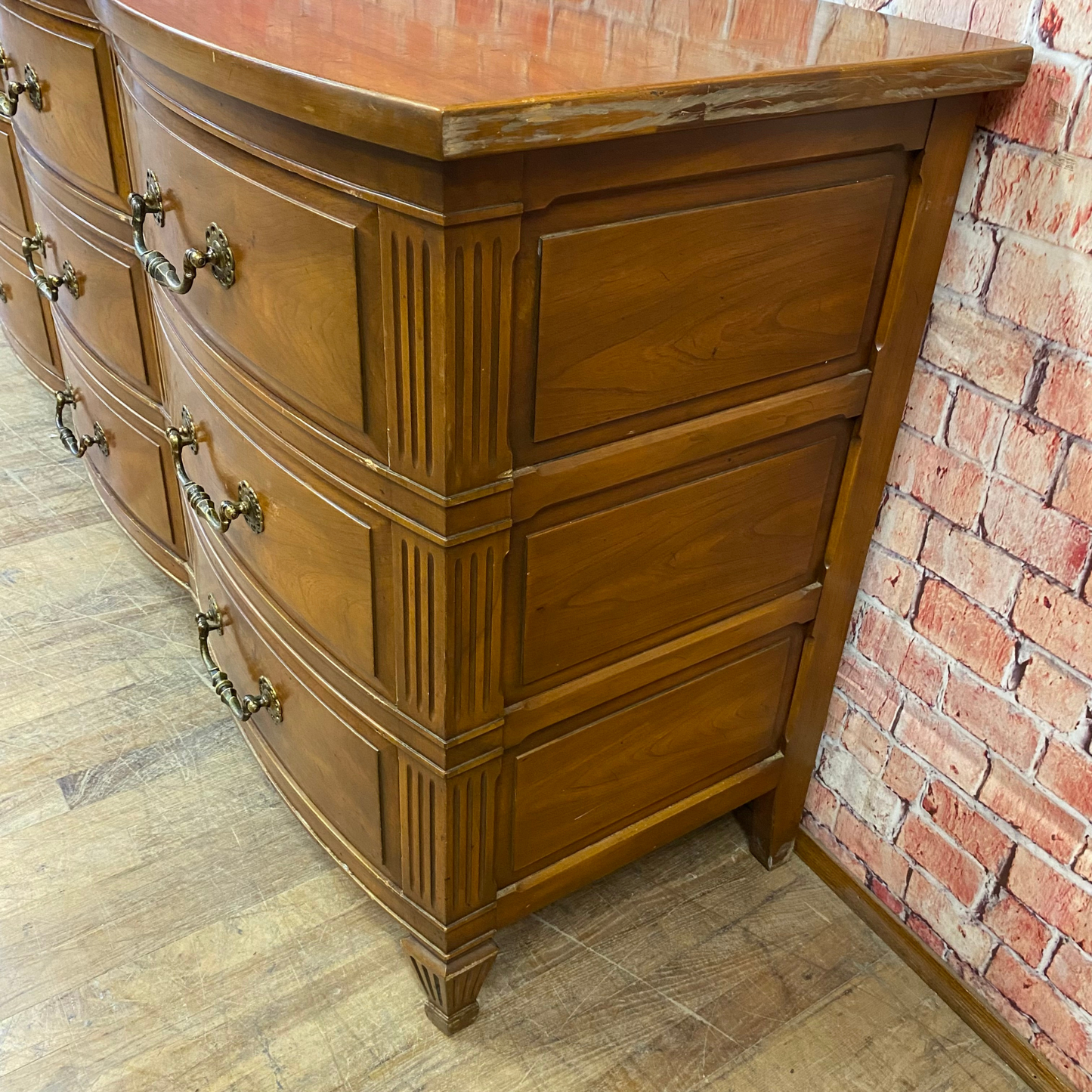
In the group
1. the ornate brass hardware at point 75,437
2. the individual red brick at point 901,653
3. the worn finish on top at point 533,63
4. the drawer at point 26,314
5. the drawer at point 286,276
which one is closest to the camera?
the worn finish on top at point 533,63

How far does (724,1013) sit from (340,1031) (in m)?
0.41

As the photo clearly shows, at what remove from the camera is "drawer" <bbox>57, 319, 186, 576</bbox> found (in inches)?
58.7

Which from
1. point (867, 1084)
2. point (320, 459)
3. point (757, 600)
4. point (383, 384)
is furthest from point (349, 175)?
point (867, 1084)

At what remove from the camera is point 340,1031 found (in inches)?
→ 43.6

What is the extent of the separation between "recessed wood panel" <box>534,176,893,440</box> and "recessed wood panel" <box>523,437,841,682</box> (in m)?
0.10

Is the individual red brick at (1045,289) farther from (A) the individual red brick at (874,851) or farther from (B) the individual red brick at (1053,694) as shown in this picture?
(A) the individual red brick at (874,851)

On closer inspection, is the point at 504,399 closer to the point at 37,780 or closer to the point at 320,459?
the point at 320,459

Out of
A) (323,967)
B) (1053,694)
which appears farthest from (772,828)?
(323,967)

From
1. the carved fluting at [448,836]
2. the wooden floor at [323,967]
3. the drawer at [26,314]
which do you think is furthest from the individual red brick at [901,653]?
the drawer at [26,314]

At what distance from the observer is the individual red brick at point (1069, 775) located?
963 millimetres

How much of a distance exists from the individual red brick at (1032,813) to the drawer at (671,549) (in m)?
0.28

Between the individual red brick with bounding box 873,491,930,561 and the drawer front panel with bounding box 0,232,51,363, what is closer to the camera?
the individual red brick with bounding box 873,491,930,561

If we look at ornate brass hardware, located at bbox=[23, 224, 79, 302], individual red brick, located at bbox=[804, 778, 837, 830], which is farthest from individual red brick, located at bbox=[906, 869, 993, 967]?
ornate brass hardware, located at bbox=[23, 224, 79, 302]

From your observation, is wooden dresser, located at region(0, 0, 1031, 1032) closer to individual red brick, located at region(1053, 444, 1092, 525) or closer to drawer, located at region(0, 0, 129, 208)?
drawer, located at region(0, 0, 129, 208)
